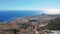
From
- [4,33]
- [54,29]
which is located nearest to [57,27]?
[54,29]

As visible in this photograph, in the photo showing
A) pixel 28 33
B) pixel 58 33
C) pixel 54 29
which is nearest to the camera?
pixel 28 33

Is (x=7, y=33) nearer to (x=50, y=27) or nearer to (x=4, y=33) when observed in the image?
(x=4, y=33)

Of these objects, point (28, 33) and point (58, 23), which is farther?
point (58, 23)

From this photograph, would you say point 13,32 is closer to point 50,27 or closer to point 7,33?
point 7,33

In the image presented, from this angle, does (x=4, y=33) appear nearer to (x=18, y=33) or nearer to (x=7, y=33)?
(x=7, y=33)

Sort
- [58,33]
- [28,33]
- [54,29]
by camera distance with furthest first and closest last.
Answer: [54,29] → [58,33] → [28,33]

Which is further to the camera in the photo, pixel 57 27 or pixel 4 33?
pixel 57 27

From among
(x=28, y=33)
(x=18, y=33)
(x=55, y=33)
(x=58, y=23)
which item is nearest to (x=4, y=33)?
(x=18, y=33)

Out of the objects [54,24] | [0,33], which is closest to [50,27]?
[54,24]
